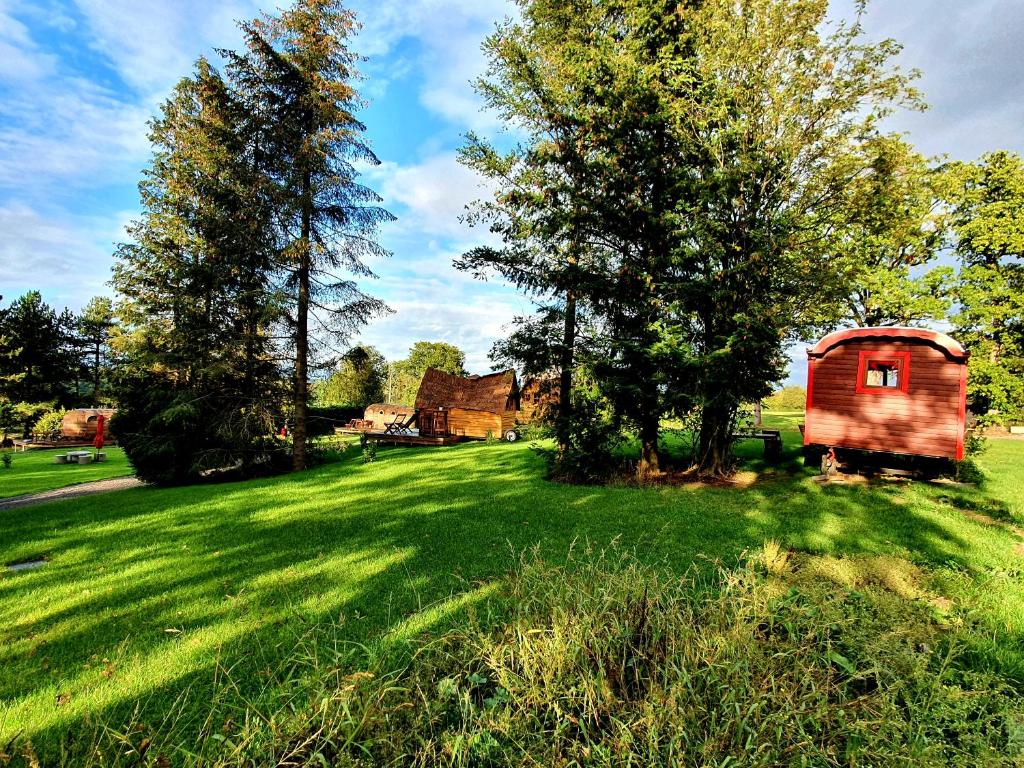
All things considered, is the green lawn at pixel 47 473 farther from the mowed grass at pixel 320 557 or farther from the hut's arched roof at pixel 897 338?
the hut's arched roof at pixel 897 338

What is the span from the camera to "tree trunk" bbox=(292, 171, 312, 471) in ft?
47.8

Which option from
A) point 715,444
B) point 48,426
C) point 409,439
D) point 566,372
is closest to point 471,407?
point 409,439

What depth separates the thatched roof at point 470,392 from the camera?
29656 millimetres

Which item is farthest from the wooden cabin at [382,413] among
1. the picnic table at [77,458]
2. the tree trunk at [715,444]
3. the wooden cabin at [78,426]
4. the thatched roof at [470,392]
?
the tree trunk at [715,444]

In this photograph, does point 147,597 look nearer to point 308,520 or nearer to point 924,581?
point 308,520

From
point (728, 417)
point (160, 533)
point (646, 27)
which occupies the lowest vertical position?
point (160, 533)

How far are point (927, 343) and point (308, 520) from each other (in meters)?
14.2

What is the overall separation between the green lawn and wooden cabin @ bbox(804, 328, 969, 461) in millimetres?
22534

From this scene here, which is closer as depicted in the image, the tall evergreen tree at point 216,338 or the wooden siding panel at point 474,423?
the tall evergreen tree at point 216,338

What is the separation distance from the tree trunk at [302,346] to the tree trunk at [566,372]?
8967 millimetres

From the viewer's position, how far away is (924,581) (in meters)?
5.10

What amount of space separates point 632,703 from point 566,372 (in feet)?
31.7

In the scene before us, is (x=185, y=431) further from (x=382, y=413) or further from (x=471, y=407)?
(x=382, y=413)

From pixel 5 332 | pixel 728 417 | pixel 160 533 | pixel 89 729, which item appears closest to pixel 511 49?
pixel 728 417
